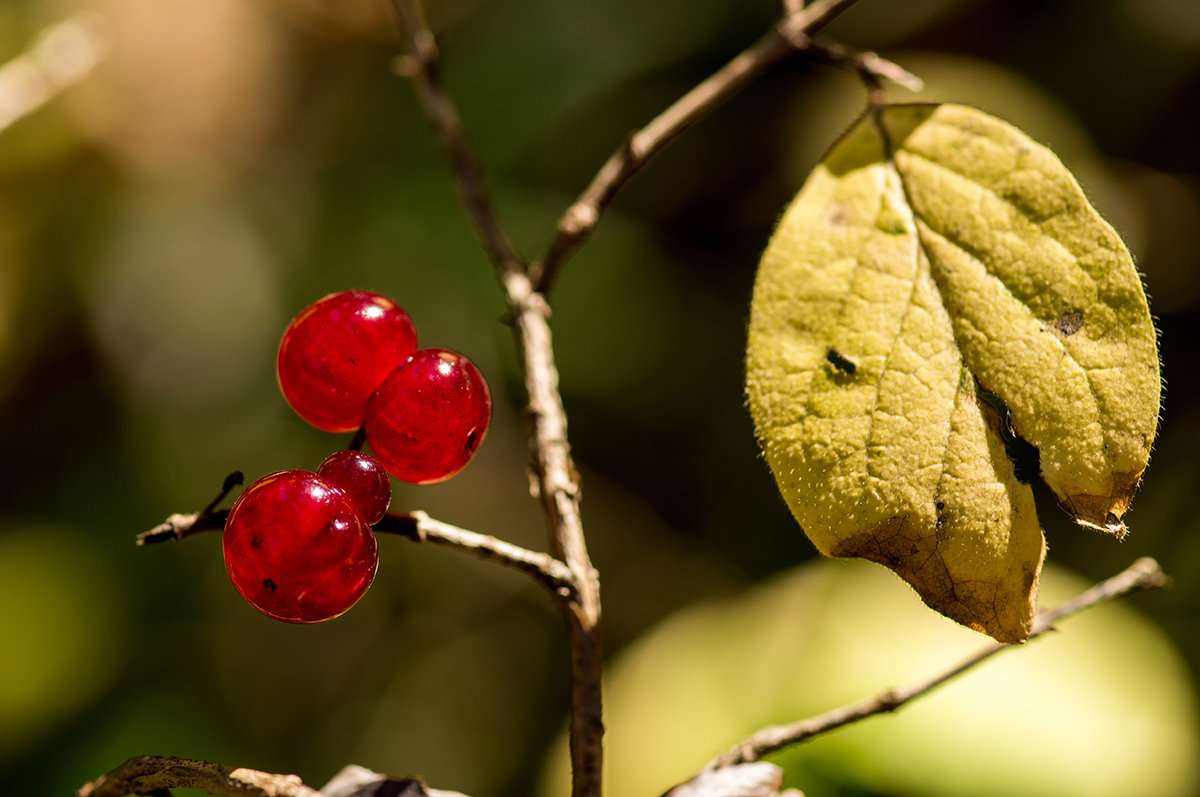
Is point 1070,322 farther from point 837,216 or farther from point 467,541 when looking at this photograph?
point 467,541

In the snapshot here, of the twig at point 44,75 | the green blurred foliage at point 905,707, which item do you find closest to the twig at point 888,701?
the green blurred foliage at point 905,707

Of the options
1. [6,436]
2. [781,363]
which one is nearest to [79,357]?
[6,436]

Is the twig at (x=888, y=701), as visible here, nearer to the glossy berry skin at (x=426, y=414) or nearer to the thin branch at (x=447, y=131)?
the glossy berry skin at (x=426, y=414)

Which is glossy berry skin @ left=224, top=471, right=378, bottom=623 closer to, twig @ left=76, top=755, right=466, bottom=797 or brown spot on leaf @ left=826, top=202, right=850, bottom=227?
twig @ left=76, top=755, right=466, bottom=797

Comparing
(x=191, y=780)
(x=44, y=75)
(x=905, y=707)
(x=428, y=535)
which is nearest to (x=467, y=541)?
(x=428, y=535)

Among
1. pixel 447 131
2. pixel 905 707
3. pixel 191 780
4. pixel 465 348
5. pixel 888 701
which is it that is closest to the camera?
pixel 191 780
